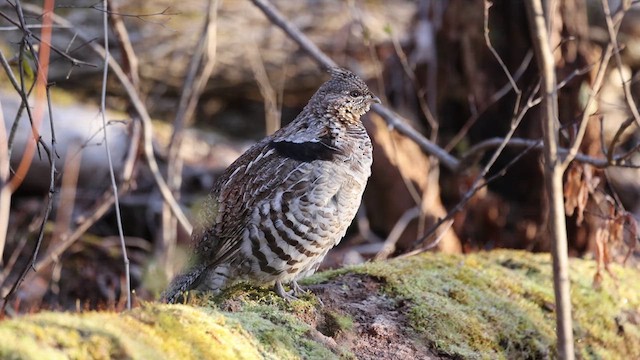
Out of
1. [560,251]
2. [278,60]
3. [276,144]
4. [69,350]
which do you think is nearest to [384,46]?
[278,60]

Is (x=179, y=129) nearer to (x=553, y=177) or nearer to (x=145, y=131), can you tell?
(x=145, y=131)

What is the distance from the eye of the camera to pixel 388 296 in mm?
4223

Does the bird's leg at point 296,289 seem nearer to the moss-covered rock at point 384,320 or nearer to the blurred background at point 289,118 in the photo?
the moss-covered rock at point 384,320

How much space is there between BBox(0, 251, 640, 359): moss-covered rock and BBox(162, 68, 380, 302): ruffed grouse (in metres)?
0.18

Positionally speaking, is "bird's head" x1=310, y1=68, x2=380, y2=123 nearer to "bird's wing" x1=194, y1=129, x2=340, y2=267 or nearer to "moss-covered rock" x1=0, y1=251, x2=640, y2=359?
"bird's wing" x1=194, y1=129, x2=340, y2=267

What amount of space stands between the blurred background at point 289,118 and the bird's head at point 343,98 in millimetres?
1860

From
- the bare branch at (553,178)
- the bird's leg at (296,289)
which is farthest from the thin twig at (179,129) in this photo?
the bare branch at (553,178)

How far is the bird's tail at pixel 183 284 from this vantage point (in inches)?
164

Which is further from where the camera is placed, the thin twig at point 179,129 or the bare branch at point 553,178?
the thin twig at point 179,129

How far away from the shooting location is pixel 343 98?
461 centimetres

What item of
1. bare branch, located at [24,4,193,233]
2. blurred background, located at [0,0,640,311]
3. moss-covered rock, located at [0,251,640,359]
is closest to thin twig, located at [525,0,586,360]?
moss-covered rock, located at [0,251,640,359]

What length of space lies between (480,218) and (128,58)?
4064mm

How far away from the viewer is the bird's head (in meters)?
4.57

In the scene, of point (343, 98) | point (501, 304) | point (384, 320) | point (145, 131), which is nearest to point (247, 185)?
point (343, 98)
